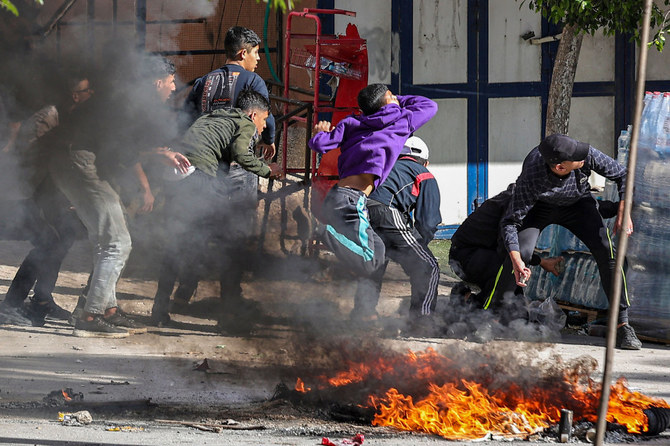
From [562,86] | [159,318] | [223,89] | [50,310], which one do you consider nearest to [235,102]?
[223,89]

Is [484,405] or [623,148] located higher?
[623,148]

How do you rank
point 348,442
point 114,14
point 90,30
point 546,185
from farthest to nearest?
point 546,185
point 114,14
point 90,30
point 348,442

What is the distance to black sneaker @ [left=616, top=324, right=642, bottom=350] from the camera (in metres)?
5.78

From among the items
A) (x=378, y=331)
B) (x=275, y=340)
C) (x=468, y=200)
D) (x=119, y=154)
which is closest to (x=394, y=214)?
(x=378, y=331)

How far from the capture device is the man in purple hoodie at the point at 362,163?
18.4 feet

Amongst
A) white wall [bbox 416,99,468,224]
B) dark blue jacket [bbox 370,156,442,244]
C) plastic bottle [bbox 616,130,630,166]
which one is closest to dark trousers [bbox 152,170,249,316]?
dark blue jacket [bbox 370,156,442,244]

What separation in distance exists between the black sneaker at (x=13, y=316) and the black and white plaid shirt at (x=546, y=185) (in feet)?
10.9

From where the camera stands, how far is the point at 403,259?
5.98 metres

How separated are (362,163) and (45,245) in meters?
2.20

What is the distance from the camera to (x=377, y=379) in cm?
412

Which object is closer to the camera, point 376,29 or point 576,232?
point 576,232

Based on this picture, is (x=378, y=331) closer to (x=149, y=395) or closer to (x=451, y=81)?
(x=149, y=395)

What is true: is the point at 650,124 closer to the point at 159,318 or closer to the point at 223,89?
the point at 223,89

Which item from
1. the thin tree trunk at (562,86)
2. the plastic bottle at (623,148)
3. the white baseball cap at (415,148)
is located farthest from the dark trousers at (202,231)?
the thin tree trunk at (562,86)
